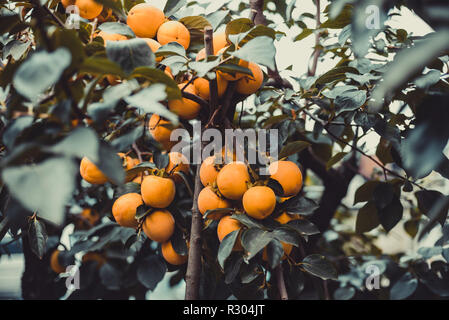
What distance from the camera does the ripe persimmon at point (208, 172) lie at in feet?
2.06

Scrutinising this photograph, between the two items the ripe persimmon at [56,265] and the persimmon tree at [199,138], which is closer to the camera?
the persimmon tree at [199,138]

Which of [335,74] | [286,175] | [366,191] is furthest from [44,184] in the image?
[366,191]

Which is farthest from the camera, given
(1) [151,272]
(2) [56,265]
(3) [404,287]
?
(2) [56,265]

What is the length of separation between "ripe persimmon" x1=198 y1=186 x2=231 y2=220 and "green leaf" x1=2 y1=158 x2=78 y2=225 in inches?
13.3

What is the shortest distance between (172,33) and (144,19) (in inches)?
2.3

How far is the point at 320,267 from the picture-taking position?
62cm

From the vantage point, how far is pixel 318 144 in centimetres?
115

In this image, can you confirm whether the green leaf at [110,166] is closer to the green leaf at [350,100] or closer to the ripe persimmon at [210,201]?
the ripe persimmon at [210,201]

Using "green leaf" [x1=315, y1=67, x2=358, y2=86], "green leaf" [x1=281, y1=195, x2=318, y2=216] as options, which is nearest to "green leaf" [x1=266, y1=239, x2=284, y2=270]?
"green leaf" [x1=281, y1=195, x2=318, y2=216]

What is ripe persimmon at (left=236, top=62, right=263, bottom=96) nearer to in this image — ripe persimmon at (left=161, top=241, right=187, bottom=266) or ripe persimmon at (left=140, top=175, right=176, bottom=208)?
ripe persimmon at (left=140, top=175, right=176, bottom=208)

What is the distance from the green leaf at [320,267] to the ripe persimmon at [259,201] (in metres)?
0.13

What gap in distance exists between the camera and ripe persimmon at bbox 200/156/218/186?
63cm

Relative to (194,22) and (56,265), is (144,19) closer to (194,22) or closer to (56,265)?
(194,22)

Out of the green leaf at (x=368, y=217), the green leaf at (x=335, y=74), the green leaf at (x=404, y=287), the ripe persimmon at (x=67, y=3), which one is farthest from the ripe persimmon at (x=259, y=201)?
the green leaf at (x=404, y=287)
